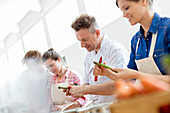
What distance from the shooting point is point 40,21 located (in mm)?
4621

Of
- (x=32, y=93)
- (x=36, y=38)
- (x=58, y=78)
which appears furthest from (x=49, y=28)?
(x=32, y=93)

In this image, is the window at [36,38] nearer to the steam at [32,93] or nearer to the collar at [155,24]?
the steam at [32,93]

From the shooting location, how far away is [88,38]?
1.45 m

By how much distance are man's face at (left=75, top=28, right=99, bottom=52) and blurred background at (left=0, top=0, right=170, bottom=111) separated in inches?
21.1

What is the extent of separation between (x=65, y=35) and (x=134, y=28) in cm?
208

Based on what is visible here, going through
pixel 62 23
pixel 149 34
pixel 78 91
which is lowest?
pixel 78 91

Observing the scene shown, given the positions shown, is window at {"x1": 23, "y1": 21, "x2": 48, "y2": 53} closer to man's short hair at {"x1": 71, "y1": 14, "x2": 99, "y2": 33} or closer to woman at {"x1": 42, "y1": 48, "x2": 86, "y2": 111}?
woman at {"x1": 42, "y1": 48, "x2": 86, "y2": 111}

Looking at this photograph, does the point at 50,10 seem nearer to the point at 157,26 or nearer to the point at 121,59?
the point at 121,59

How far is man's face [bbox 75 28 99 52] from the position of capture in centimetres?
144

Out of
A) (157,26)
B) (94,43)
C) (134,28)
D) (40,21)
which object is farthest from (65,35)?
(157,26)

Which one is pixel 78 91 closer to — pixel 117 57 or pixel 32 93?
pixel 117 57

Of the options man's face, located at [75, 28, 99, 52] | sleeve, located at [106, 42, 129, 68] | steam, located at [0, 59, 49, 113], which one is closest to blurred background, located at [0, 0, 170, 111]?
steam, located at [0, 59, 49, 113]

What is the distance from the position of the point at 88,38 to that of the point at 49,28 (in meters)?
3.05

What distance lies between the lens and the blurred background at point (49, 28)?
2.45m
